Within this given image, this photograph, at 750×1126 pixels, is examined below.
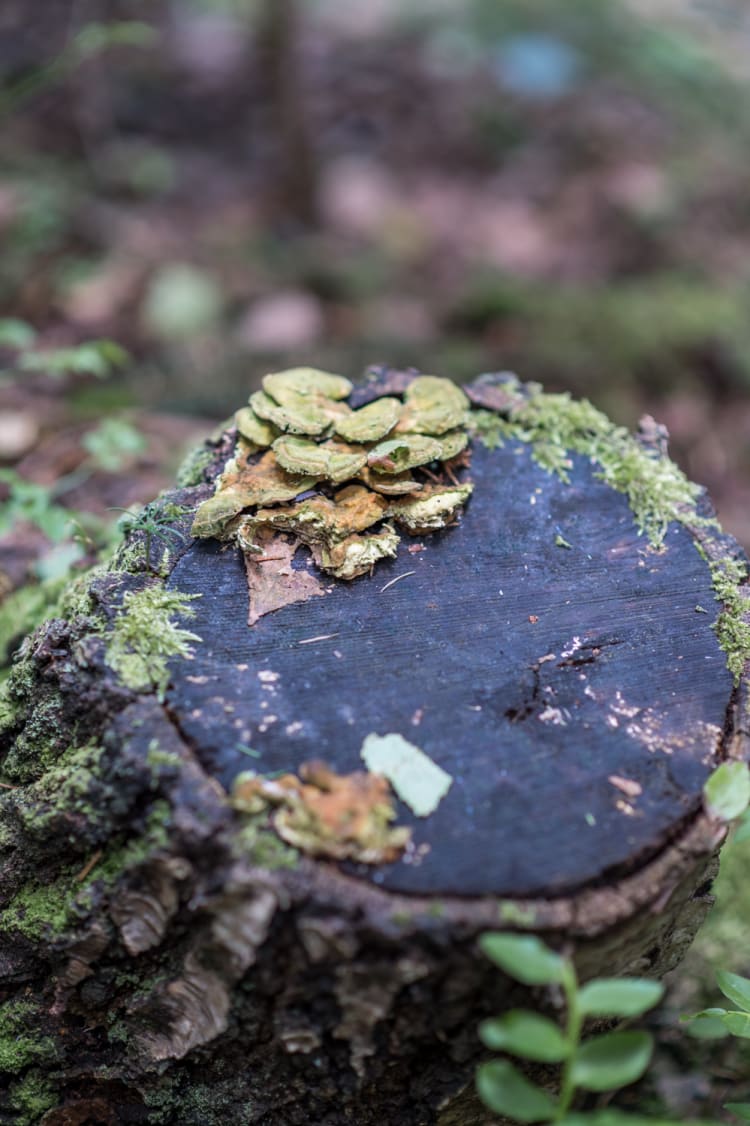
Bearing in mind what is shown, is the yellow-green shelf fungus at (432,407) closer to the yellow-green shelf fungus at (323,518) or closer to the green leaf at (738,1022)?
the yellow-green shelf fungus at (323,518)

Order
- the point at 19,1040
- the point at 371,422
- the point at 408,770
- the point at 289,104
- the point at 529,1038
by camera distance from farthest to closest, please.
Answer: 1. the point at 289,104
2. the point at 371,422
3. the point at 19,1040
4. the point at 408,770
5. the point at 529,1038

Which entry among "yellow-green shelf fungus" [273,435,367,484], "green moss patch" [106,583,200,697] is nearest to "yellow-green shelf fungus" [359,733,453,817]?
"green moss patch" [106,583,200,697]

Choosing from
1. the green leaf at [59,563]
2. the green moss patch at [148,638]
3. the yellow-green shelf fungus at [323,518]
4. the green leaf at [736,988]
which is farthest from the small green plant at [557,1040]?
the green leaf at [59,563]

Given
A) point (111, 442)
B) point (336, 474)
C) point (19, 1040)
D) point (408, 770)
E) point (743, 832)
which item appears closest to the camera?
point (408, 770)

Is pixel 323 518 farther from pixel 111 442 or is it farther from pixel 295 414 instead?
pixel 111 442

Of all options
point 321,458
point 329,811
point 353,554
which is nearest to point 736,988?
point 329,811

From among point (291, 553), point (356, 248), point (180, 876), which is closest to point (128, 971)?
point (180, 876)

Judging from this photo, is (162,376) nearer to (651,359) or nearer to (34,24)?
(651,359)
